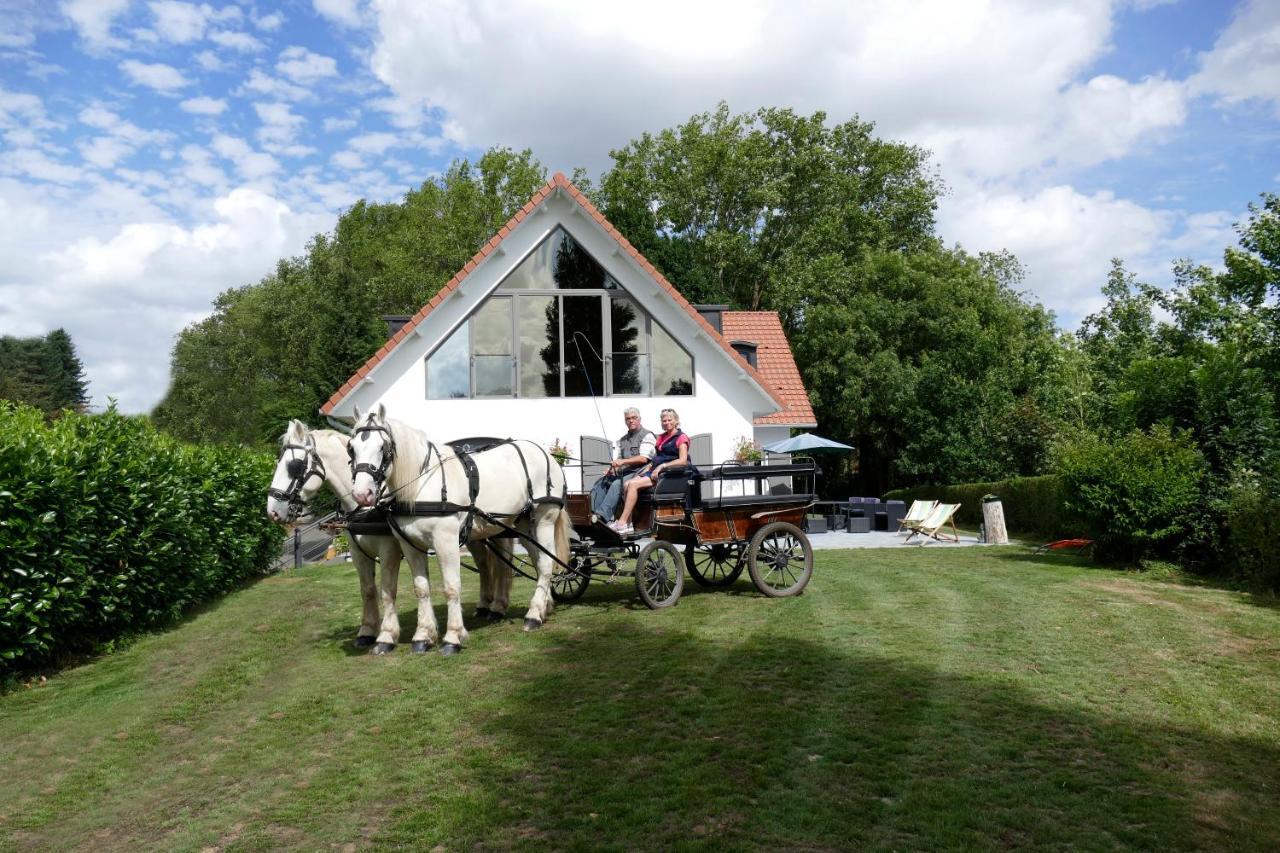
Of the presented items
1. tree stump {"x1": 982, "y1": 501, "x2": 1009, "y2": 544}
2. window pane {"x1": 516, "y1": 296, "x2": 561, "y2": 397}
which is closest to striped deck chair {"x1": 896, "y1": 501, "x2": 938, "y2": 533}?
tree stump {"x1": 982, "y1": 501, "x2": 1009, "y2": 544}

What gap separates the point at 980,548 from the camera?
19.2m

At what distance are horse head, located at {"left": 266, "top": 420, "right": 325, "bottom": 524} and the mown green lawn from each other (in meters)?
1.39

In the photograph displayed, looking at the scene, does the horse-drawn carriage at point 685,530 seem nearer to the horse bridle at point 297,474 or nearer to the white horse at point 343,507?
the white horse at point 343,507

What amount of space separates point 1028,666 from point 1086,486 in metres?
7.82

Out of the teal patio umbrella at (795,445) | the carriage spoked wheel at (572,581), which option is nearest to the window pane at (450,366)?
the teal patio umbrella at (795,445)

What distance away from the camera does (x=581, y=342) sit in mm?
20312

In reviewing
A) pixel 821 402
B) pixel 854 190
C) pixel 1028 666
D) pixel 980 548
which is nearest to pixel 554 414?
pixel 980 548

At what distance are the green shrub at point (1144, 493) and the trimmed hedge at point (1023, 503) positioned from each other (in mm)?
1582

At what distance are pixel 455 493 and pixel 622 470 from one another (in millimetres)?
2151

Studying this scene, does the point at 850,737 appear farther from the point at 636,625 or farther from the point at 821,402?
the point at 821,402

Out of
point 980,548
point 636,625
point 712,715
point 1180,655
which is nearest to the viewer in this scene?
point 712,715

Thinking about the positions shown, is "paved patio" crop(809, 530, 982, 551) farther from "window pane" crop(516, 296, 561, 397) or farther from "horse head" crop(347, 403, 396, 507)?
"horse head" crop(347, 403, 396, 507)

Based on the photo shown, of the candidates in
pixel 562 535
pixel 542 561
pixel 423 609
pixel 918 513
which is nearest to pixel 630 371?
pixel 918 513

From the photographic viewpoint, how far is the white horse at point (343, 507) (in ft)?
25.3
